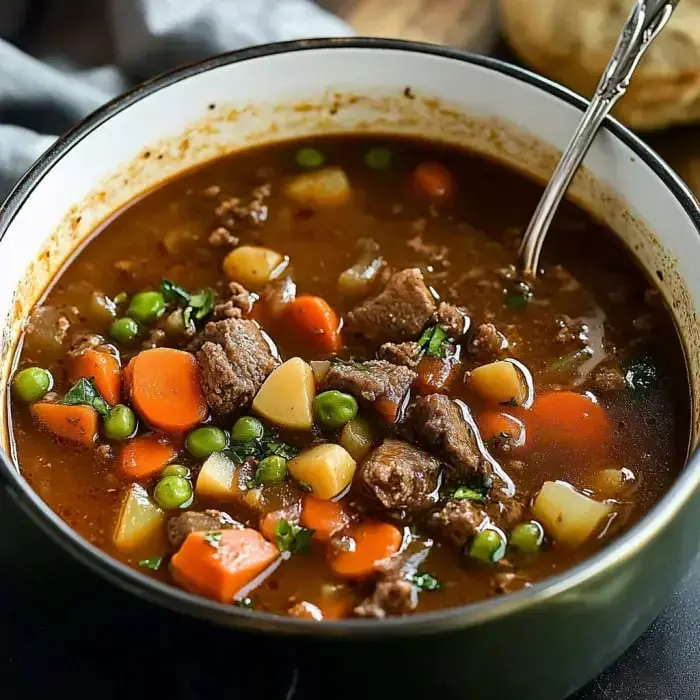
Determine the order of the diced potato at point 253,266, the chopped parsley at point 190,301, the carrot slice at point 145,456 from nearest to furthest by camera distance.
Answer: the carrot slice at point 145,456
the chopped parsley at point 190,301
the diced potato at point 253,266

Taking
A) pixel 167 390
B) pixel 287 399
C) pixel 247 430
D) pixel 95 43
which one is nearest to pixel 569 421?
pixel 287 399

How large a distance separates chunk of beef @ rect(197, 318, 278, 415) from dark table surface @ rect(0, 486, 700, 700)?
75 cm

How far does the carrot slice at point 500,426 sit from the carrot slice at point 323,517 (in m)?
0.47

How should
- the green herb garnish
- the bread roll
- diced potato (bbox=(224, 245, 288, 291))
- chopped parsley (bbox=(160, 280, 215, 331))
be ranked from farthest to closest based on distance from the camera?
the bread roll
diced potato (bbox=(224, 245, 288, 291))
chopped parsley (bbox=(160, 280, 215, 331))
the green herb garnish

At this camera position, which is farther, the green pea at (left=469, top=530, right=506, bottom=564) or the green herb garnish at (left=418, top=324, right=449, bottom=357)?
the green herb garnish at (left=418, top=324, right=449, bottom=357)

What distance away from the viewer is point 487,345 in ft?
10.2

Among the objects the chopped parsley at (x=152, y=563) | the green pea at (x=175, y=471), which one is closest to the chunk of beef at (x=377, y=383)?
the green pea at (x=175, y=471)

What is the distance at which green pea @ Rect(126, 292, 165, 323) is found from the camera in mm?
3205

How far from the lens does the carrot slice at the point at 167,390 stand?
295 centimetres

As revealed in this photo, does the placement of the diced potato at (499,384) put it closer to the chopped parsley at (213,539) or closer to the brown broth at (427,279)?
the brown broth at (427,279)

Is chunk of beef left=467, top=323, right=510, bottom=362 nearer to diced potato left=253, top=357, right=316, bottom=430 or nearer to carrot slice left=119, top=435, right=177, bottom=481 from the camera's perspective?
diced potato left=253, top=357, right=316, bottom=430

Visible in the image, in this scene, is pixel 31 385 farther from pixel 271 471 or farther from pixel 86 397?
pixel 271 471

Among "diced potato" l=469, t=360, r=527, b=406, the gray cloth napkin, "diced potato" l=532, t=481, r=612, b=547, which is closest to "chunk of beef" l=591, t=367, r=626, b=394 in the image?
"diced potato" l=469, t=360, r=527, b=406

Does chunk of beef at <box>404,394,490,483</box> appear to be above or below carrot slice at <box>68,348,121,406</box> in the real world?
above
